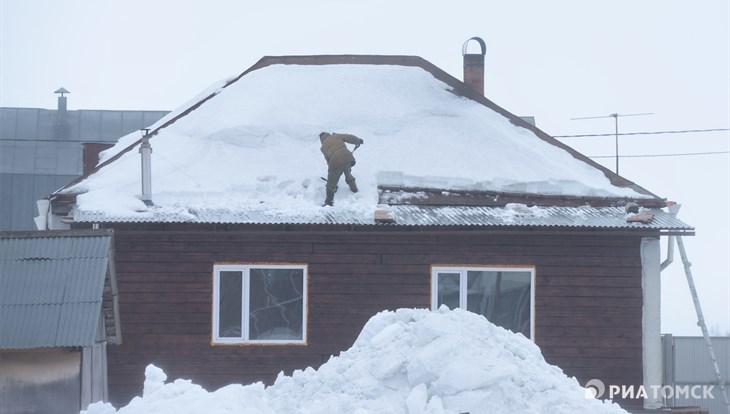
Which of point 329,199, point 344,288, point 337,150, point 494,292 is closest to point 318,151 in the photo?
point 337,150

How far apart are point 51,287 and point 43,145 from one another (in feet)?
73.1

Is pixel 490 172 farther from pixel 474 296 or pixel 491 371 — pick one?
pixel 491 371

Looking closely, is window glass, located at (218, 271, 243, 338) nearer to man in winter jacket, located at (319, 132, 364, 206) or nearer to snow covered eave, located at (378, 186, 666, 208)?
man in winter jacket, located at (319, 132, 364, 206)

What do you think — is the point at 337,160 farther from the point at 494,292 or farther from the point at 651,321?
the point at 651,321

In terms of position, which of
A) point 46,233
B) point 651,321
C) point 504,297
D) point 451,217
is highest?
point 451,217

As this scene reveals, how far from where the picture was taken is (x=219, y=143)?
16594mm

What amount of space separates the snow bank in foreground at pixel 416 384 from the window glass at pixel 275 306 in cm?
349

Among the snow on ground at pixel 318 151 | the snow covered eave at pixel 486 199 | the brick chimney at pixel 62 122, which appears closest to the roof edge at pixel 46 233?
the snow on ground at pixel 318 151

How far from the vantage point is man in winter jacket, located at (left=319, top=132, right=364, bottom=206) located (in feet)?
49.4

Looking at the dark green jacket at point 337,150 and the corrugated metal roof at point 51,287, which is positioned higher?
the dark green jacket at point 337,150

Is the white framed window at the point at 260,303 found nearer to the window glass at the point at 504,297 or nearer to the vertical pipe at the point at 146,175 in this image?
the vertical pipe at the point at 146,175

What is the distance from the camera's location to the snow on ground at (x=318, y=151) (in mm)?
15117

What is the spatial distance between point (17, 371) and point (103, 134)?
23.5 meters

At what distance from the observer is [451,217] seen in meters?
14.8
